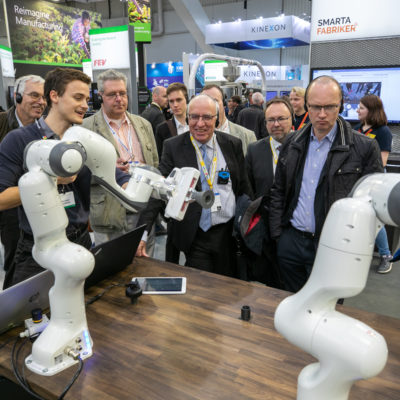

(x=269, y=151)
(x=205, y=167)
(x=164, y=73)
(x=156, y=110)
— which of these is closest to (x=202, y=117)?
(x=205, y=167)

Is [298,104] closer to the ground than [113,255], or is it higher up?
higher up

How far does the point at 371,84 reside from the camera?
4.01 metres

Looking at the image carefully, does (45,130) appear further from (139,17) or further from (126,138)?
(139,17)

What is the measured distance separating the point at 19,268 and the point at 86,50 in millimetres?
9843

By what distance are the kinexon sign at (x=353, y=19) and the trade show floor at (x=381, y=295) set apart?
2371mm

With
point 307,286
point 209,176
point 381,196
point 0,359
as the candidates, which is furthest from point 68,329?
point 209,176

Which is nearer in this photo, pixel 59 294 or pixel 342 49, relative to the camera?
pixel 59 294

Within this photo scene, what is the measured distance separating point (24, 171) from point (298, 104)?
3477 millimetres

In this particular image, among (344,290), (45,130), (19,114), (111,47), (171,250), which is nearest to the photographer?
(344,290)

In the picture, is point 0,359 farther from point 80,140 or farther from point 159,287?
point 80,140

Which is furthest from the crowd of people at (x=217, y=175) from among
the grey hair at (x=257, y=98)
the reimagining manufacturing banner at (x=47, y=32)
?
the reimagining manufacturing banner at (x=47, y=32)

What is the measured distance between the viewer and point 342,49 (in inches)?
158

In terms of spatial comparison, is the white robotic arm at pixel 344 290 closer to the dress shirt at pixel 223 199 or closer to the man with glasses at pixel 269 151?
the dress shirt at pixel 223 199

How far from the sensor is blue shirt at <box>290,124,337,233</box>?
7.17 feet
